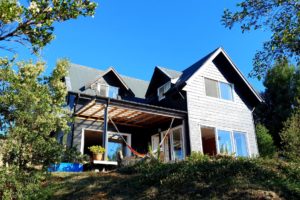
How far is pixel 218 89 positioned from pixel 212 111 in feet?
5.63

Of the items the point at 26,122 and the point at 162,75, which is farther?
the point at 162,75

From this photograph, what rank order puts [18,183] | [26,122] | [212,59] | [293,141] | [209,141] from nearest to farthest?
Answer: [18,183], [26,122], [293,141], [212,59], [209,141]

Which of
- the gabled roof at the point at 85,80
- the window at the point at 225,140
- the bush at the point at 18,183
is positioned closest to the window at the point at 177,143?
the window at the point at 225,140

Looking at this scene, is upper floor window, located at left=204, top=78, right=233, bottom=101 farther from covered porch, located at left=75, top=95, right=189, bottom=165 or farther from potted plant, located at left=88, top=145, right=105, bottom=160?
potted plant, located at left=88, top=145, right=105, bottom=160

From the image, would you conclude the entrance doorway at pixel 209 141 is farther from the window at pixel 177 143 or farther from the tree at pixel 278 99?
the tree at pixel 278 99

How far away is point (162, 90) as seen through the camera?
61.3ft

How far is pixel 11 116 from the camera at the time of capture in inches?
290

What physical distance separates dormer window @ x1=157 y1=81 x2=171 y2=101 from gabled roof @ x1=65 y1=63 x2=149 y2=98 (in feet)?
5.47

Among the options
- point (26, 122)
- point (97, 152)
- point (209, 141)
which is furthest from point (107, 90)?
point (26, 122)

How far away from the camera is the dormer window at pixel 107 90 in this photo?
58.2 feet

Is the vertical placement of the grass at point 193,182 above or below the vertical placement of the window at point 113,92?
below

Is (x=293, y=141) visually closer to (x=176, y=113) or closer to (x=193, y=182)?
(x=176, y=113)

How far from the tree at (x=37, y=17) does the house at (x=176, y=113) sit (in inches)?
355

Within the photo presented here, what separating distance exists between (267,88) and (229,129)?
63.0 ft
